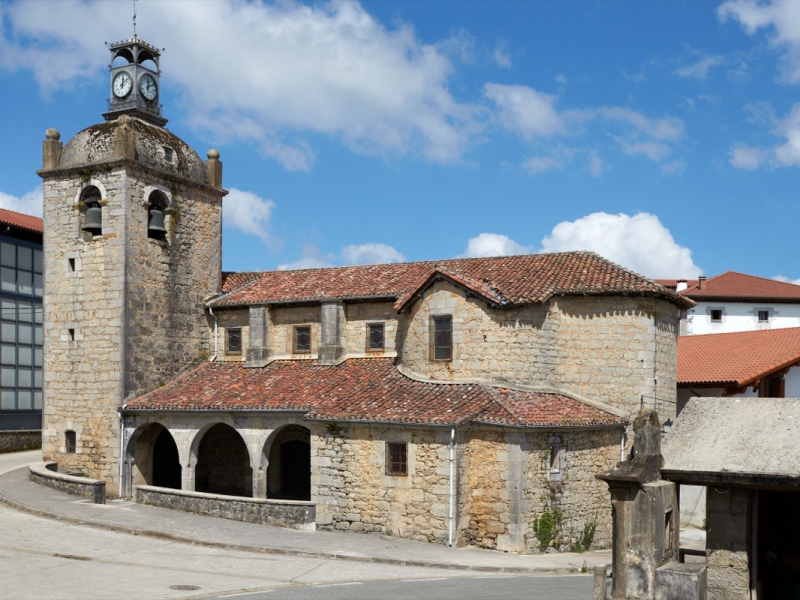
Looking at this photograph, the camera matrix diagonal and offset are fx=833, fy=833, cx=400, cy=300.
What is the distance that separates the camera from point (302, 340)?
26781 mm

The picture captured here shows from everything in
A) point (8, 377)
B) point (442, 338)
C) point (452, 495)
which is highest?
point (442, 338)

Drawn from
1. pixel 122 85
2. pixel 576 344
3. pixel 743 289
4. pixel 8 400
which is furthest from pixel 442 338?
pixel 743 289

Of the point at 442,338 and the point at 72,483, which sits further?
the point at 72,483

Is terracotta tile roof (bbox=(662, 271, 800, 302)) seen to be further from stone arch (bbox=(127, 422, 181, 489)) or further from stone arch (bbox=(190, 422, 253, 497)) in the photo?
stone arch (bbox=(127, 422, 181, 489))

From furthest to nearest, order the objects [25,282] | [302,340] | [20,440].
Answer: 1. [25,282]
2. [20,440]
3. [302,340]

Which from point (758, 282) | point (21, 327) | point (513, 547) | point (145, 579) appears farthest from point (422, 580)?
point (758, 282)

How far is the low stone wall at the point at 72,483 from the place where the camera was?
2348cm

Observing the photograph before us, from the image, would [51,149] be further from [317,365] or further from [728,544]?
[728,544]

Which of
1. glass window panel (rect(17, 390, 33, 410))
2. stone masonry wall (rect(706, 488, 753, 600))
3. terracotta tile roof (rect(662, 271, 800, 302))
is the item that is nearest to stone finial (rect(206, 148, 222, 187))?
glass window panel (rect(17, 390, 33, 410))

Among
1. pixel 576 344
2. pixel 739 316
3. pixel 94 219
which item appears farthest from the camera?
pixel 739 316

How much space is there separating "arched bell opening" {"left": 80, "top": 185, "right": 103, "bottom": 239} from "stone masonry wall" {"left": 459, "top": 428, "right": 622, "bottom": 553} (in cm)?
1391

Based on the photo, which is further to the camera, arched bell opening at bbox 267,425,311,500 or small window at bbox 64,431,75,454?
small window at bbox 64,431,75,454

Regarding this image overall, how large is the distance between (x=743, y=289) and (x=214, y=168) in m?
38.7

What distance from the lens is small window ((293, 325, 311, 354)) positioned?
87.5 feet
